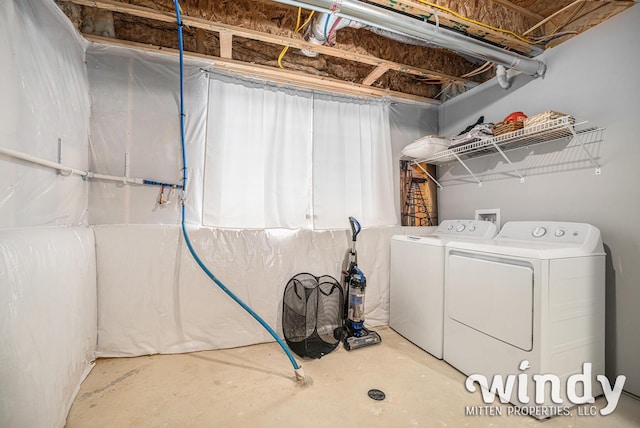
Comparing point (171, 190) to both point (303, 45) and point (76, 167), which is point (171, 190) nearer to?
point (76, 167)

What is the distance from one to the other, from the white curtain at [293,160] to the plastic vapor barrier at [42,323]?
2.82ft

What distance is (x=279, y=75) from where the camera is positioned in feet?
7.30

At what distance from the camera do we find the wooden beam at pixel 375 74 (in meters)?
2.14

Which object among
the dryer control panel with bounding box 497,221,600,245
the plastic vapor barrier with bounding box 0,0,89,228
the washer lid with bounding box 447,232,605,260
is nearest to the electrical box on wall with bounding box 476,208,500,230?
the dryer control panel with bounding box 497,221,600,245

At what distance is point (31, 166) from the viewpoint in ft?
4.29

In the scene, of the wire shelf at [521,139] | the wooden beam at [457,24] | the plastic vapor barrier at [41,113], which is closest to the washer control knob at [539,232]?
the wire shelf at [521,139]

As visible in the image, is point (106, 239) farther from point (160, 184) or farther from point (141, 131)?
point (141, 131)

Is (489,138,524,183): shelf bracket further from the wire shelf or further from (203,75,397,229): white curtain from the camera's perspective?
(203,75,397,229): white curtain

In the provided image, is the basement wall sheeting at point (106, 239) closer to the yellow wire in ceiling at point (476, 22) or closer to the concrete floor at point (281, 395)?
the concrete floor at point (281, 395)

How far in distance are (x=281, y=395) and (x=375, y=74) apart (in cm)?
252

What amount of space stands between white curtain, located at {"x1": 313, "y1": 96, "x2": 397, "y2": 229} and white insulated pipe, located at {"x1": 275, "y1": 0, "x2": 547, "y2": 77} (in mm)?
909

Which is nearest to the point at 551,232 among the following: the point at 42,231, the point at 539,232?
the point at 539,232

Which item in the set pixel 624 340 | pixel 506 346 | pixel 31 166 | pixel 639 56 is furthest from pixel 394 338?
pixel 31 166

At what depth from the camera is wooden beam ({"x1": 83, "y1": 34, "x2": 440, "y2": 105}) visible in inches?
74.4
